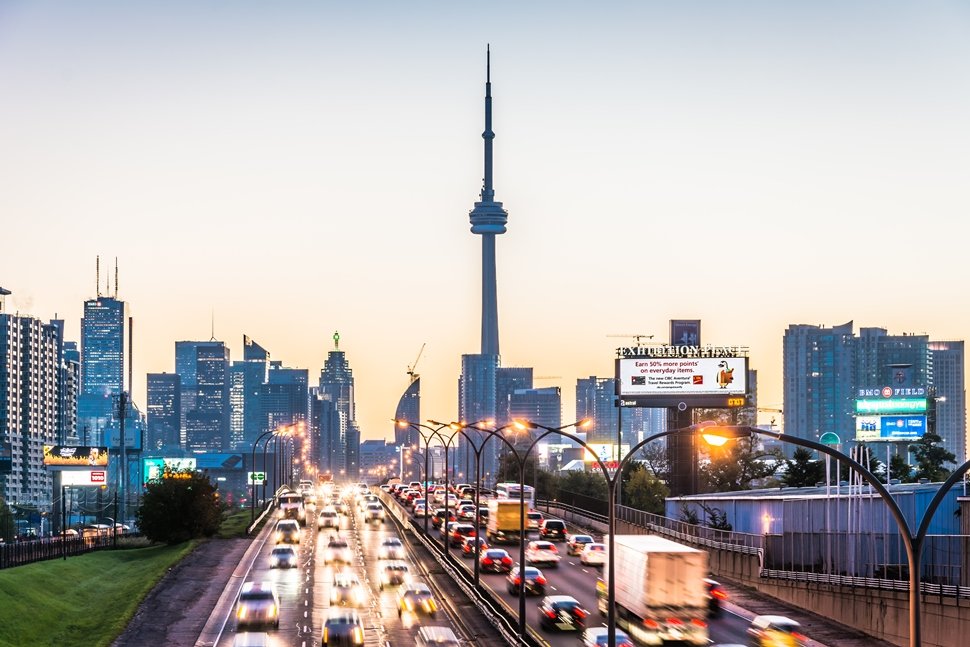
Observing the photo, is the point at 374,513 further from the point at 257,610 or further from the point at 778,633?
the point at 778,633

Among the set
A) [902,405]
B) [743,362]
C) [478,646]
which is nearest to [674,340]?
[743,362]

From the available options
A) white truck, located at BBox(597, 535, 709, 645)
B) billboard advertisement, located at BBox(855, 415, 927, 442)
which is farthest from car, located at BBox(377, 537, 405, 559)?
billboard advertisement, located at BBox(855, 415, 927, 442)

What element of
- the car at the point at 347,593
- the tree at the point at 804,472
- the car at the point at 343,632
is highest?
the tree at the point at 804,472

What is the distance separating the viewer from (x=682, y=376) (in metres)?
119

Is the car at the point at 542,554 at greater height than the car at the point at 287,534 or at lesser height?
greater

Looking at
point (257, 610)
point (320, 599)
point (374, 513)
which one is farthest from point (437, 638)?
point (374, 513)

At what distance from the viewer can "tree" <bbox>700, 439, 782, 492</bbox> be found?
18400 centimetres

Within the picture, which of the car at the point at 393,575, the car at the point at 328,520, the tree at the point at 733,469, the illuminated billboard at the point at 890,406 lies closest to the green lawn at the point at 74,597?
the car at the point at 393,575

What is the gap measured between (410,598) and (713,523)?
3289cm

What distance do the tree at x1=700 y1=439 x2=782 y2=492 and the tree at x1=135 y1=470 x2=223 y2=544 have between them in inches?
3454

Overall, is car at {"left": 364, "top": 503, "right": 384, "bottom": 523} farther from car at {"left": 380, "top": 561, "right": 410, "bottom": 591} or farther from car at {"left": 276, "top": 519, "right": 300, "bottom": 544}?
car at {"left": 380, "top": 561, "right": 410, "bottom": 591}

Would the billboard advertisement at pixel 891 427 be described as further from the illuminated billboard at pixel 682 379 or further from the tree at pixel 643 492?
the tree at pixel 643 492

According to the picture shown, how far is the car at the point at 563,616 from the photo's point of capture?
55.8 metres

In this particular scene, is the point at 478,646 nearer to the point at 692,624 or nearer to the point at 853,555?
the point at 692,624
